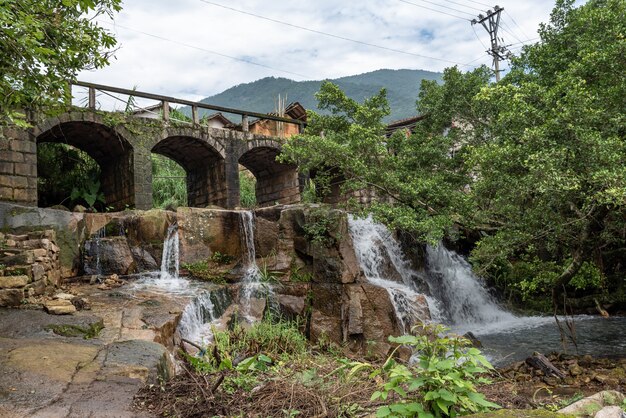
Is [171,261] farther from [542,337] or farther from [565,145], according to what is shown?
[542,337]

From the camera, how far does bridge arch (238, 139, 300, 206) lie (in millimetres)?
18733

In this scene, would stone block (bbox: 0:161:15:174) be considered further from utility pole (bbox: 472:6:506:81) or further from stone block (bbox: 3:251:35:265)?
utility pole (bbox: 472:6:506:81)

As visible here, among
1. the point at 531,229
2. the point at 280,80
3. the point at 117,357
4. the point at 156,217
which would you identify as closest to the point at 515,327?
the point at 531,229

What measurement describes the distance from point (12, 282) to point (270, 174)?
14.7 meters

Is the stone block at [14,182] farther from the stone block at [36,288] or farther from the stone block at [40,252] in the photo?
the stone block at [36,288]

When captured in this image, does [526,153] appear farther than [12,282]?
Yes

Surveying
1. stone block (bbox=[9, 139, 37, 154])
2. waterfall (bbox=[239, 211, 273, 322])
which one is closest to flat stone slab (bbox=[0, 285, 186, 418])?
waterfall (bbox=[239, 211, 273, 322])

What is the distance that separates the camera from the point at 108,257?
1039 cm

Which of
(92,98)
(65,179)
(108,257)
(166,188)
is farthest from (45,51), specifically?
(166,188)

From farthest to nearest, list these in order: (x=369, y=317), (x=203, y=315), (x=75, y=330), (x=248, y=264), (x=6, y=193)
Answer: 1. (x=6, y=193)
2. (x=248, y=264)
3. (x=369, y=317)
4. (x=203, y=315)
5. (x=75, y=330)

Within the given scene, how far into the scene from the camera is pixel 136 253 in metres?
10.8

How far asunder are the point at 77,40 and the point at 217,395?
4.71 m

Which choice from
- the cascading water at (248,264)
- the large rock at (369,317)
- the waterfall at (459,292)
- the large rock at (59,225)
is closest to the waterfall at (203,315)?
the cascading water at (248,264)

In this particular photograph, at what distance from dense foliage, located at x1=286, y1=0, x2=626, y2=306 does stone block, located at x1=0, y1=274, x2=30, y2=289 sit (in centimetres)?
614
